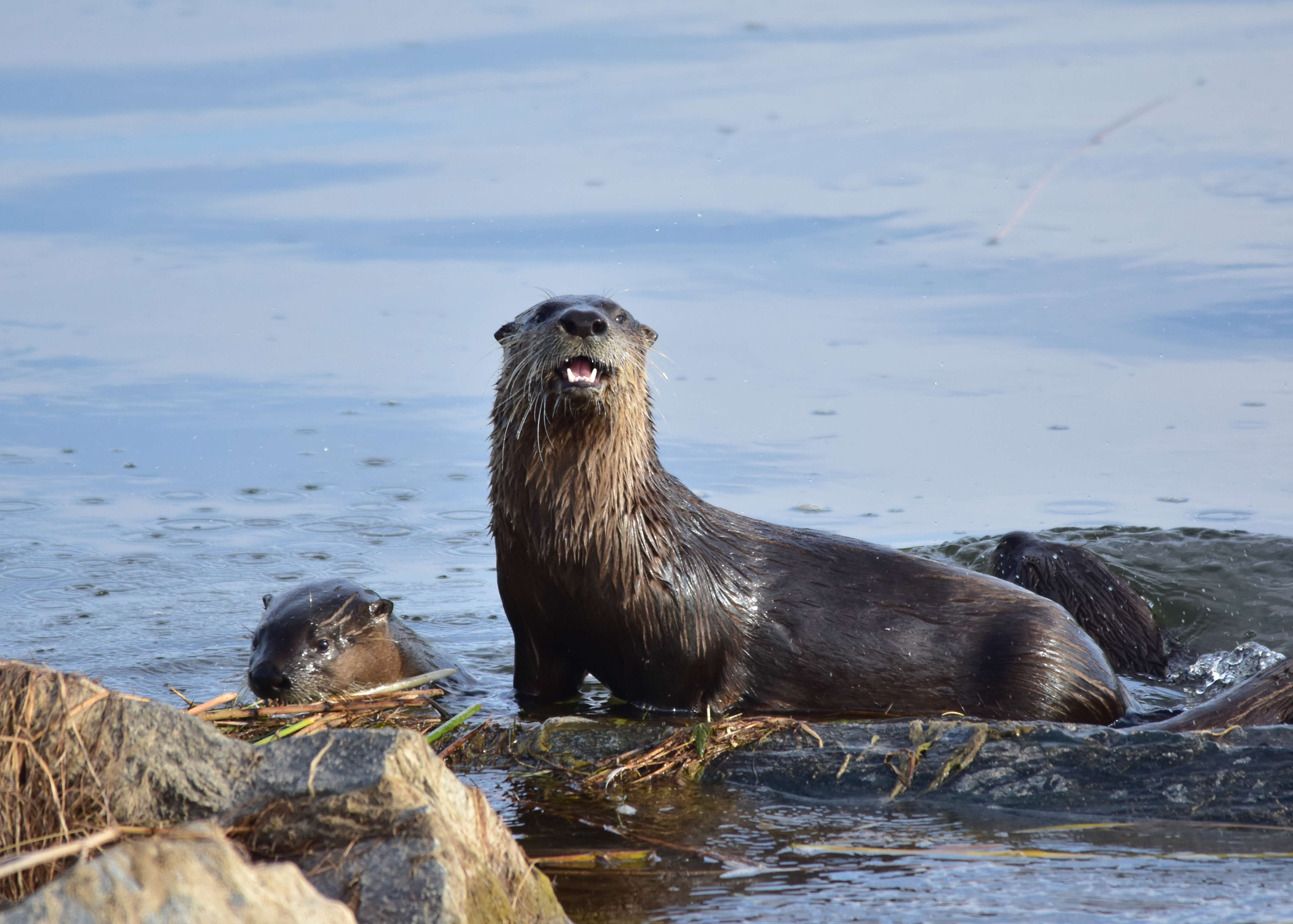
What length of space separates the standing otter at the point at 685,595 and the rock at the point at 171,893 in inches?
95.3

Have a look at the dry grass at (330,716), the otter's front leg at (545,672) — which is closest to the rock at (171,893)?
the dry grass at (330,716)

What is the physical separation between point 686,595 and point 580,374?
0.75 meters

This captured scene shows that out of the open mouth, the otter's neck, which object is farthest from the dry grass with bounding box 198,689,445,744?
the open mouth

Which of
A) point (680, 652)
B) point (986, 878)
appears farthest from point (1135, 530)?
point (986, 878)

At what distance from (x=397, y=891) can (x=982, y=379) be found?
21.8 ft

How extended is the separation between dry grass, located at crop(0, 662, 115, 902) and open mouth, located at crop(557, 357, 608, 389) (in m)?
1.90

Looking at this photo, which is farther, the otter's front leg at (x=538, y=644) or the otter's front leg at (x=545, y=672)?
the otter's front leg at (x=545, y=672)

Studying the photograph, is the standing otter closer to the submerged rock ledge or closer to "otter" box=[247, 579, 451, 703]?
"otter" box=[247, 579, 451, 703]

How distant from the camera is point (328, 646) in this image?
4.93 m

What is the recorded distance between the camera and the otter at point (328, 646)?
483 cm

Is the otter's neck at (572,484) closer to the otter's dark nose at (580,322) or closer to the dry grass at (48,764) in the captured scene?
the otter's dark nose at (580,322)

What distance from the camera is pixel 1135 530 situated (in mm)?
7246

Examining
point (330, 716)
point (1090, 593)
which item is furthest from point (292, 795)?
point (1090, 593)

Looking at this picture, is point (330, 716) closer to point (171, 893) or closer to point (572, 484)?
point (572, 484)
